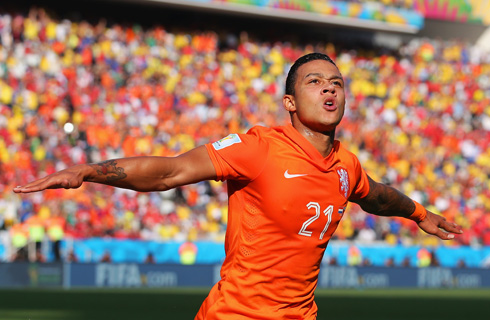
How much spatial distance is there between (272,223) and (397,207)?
1.49 meters

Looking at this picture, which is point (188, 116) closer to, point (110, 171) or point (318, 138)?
point (318, 138)

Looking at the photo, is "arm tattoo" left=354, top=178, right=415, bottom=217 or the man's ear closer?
the man's ear

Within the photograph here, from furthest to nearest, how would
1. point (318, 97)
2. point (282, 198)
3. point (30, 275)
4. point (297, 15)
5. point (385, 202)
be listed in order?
point (297, 15), point (30, 275), point (385, 202), point (318, 97), point (282, 198)

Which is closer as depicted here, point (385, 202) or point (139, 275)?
point (385, 202)

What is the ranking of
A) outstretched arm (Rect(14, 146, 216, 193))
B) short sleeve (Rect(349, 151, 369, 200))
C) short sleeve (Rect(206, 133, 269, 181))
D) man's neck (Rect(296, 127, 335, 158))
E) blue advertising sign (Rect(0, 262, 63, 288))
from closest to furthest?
outstretched arm (Rect(14, 146, 216, 193)) < short sleeve (Rect(206, 133, 269, 181)) < man's neck (Rect(296, 127, 335, 158)) < short sleeve (Rect(349, 151, 369, 200)) < blue advertising sign (Rect(0, 262, 63, 288))

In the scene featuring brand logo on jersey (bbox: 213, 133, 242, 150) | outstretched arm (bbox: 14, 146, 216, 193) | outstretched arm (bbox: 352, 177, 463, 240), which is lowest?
outstretched arm (bbox: 352, 177, 463, 240)

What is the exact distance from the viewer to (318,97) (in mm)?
4562

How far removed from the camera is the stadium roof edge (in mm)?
26250

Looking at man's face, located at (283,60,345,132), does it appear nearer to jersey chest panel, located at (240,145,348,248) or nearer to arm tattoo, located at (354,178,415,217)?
jersey chest panel, located at (240,145,348,248)

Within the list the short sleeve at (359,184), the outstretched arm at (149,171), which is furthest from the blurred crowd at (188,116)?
the outstretched arm at (149,171)

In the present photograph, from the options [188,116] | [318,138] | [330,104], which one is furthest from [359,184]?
[188,116]

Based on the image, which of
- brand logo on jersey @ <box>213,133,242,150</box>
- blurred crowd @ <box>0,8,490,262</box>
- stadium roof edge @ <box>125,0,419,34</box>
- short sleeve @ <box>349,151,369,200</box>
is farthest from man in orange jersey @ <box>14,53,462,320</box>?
stadium roof edge @ <box>125,0,419,34</box>

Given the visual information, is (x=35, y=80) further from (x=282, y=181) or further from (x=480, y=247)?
(x=282, y=181)

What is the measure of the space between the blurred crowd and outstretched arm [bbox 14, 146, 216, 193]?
564 inches
